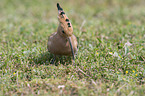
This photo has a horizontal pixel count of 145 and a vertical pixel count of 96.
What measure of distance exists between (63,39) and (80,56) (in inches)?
25.7

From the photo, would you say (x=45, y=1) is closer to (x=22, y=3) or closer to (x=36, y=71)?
(x=22, y=3)

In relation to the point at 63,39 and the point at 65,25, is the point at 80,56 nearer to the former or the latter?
the point at 63,39

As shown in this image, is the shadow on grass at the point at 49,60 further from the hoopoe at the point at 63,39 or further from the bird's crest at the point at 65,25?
the bird's crest at the point at 65,25

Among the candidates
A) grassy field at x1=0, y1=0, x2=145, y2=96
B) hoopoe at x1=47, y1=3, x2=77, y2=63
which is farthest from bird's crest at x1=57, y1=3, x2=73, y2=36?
grassy field at x1=0, y1=0, x2=145, y2=96

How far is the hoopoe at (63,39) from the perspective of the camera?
3.66m

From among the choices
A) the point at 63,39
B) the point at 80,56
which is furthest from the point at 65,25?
the point at 80,56

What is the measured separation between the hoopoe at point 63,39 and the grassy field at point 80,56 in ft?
0.94

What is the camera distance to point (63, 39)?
12.5ft

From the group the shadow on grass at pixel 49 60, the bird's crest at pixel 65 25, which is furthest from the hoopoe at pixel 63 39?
the shadow on grass at pixel 49 60

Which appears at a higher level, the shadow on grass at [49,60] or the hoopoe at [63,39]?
the hoopoe at [63,39]

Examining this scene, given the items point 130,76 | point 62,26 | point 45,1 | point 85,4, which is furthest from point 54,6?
point 130,76

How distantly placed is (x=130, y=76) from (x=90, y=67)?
69 centimetres

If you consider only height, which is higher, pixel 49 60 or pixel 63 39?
pixel 63 39

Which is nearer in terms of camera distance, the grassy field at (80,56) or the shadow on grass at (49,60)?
the grassy field at (80,56)
